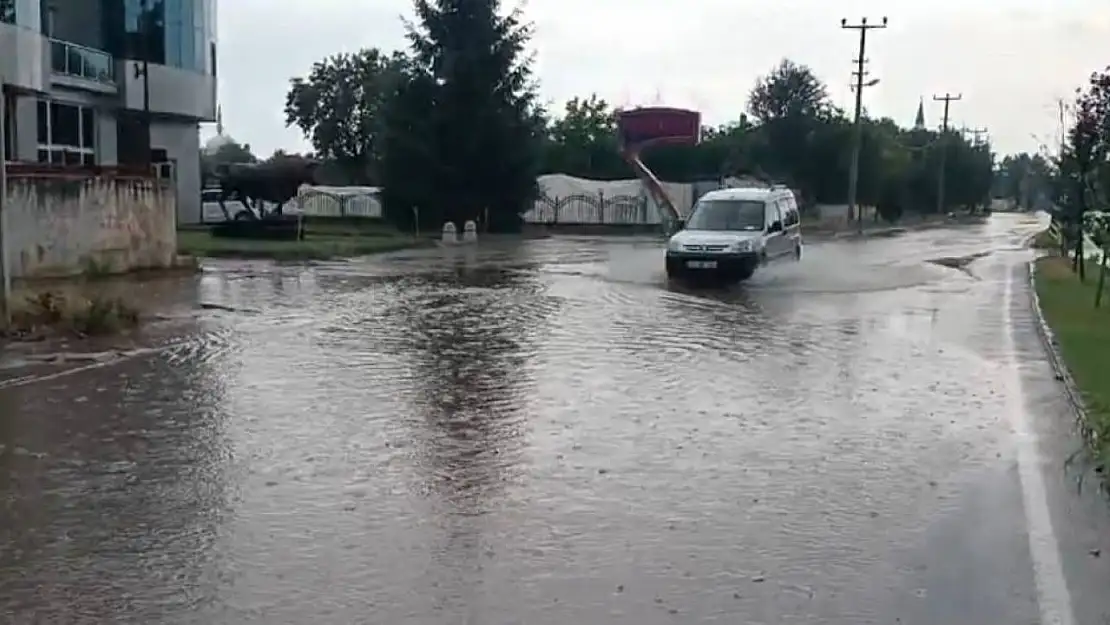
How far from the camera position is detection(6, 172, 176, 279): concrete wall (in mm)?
20469

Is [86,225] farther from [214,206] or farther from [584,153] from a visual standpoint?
[584,153]

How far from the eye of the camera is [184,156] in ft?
146

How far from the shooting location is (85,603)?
567 centimetres

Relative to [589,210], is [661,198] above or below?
above

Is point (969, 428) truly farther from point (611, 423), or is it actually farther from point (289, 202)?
point (289, 202)

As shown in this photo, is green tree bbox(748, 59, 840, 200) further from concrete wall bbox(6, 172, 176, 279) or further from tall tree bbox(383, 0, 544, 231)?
concrete wall bbox(6, 172, 176, 279)

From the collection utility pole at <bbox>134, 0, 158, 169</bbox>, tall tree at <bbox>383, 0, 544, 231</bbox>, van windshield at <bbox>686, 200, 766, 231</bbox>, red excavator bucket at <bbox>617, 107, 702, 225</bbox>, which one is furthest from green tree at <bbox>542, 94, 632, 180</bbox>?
van windshield at <bbox>686, 200, 766, 231</bbox>

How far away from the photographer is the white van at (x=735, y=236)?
80.4ft

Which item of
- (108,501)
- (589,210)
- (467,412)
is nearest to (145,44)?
(589,210)

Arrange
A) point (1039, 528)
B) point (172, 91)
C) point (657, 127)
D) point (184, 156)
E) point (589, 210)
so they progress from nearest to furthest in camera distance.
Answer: point (1039, 528), point (172, 91), point (184, 156), point (589, 210), point (657, 127)

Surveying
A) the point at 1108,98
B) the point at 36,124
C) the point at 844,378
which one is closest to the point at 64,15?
the point at 36,124

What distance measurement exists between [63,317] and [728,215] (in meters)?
14.9

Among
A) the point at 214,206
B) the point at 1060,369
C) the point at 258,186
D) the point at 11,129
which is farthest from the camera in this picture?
the point at 214,206

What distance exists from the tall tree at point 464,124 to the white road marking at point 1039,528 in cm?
3622
